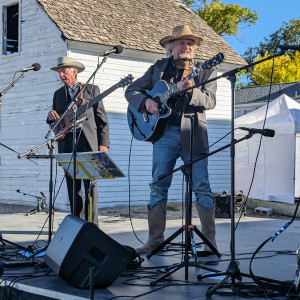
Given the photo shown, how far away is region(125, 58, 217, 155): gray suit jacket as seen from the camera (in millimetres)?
→ 5664

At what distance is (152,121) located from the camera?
5.89 m

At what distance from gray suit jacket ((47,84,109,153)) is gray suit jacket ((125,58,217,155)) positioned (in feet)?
2.96

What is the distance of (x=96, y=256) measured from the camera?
4.40 metres

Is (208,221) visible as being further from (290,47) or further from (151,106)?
(290,47)

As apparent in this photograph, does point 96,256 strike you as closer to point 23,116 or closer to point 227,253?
point 227,253

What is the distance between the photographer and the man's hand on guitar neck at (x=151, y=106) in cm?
570

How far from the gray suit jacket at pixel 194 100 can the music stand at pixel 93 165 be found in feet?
2.33

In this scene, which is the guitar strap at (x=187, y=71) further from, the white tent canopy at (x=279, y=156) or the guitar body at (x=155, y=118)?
the white tent canopy at (x=279, y=156)

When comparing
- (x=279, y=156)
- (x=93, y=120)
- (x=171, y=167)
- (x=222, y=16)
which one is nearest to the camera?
(x=171, y=167)

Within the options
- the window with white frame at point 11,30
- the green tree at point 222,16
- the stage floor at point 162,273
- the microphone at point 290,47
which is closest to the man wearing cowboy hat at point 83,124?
the stage floor at point 162,273

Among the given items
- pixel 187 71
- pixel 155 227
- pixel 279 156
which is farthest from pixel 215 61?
pixel 279 156

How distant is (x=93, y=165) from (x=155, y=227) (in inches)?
36.5

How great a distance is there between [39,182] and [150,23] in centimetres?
552

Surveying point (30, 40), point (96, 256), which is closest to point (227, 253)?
point (96, 256)
